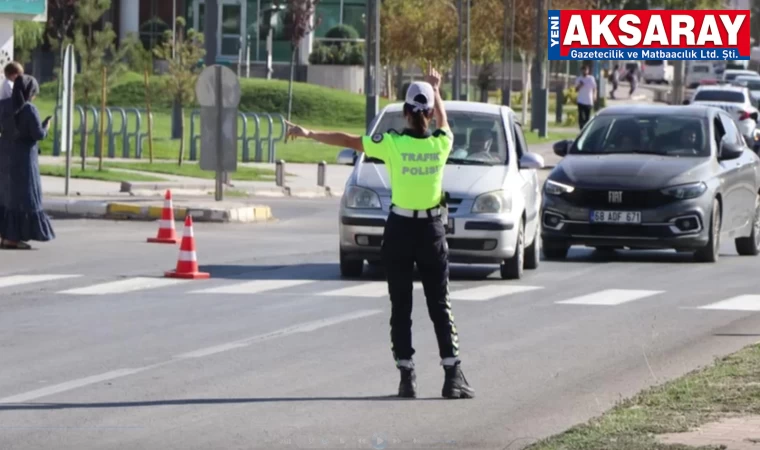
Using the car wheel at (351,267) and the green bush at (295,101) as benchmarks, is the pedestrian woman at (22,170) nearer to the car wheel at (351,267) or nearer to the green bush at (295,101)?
the car wheel at (351,267)

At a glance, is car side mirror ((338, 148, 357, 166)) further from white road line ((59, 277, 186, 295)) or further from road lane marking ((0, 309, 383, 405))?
road lane marking ((0, 309, 383, 405))

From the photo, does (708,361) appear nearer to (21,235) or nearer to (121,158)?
(21,235)

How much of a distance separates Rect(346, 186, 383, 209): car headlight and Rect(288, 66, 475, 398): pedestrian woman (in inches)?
256

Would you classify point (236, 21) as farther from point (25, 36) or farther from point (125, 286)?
point (125, 286)

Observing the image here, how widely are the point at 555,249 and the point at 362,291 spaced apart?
4.65 meters

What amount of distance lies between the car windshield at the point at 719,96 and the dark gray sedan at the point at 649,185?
29724 mm

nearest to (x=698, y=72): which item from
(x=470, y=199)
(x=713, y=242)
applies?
(x=713, y=242)

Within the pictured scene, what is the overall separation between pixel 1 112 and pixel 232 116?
7308 millimetres

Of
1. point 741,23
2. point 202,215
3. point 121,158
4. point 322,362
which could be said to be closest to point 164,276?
point 322,362

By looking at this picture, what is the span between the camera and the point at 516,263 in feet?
56.3

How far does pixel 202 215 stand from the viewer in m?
24.6

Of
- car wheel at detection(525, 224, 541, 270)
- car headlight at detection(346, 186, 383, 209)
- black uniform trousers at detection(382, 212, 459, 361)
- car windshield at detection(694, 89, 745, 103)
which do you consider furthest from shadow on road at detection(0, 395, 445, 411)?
car windshield at detection(694, 89, 745, 103)

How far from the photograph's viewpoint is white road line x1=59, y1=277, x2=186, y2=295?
611 inches

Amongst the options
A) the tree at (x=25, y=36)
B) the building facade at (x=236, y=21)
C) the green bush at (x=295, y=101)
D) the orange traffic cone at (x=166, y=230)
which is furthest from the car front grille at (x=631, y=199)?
the building facade at (x=236, y=21)
